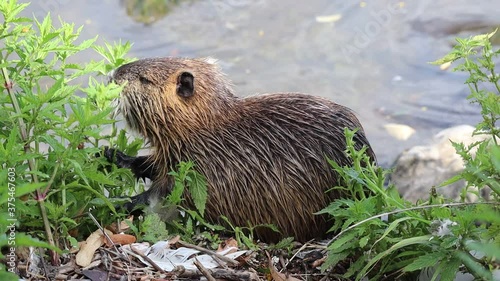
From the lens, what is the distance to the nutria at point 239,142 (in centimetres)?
357

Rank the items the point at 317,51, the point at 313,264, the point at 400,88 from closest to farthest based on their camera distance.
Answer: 1. the point at 313,264
2. the point at 400,88
3. the point at 317,51

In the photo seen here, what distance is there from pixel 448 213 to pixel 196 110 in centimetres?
142

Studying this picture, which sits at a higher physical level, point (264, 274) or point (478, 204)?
point (478, 204)

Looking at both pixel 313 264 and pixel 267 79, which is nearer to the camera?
pixel 313 264

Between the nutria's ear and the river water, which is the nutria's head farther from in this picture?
the river water

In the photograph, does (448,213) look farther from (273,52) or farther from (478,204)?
(273,52)

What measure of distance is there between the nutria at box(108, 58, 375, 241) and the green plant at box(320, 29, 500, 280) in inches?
16.5

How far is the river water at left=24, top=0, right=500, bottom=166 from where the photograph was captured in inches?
335

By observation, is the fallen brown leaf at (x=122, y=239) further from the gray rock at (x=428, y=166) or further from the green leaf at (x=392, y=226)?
the gray rock at (x=428, y=166)

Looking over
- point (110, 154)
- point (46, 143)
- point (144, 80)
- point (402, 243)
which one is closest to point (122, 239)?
point (46, 143)

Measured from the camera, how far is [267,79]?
881cm

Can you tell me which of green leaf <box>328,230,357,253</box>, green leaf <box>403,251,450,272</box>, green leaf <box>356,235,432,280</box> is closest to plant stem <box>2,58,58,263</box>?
green leaf <box>328,230,357,253</box>

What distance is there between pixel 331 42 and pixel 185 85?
5.93 meters

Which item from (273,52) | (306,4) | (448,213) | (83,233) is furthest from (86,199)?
(306,4)
